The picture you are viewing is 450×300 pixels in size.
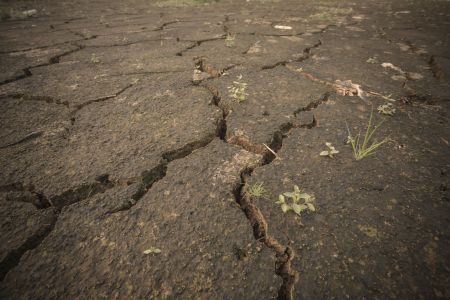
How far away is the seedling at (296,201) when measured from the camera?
92 centimetres

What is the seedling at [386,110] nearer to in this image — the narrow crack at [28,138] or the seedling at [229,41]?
the seedling at [229,41]

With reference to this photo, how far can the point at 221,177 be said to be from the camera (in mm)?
1075

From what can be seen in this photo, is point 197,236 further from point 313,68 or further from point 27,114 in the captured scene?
point 313,68

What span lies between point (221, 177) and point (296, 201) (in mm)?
317

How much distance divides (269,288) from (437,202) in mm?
722

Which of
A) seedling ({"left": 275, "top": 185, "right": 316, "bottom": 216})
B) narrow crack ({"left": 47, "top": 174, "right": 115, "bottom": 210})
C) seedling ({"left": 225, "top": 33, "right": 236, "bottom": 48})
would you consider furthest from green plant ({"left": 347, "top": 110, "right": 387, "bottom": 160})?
seedling ({"left": 225, "top": 33, "right": 236, "bottom": 48})

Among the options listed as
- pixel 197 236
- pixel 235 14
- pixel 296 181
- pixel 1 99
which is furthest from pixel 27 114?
pixel 235 14

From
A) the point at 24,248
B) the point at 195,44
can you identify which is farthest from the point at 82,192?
the point at 195,44

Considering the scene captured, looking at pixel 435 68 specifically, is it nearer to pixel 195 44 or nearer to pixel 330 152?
pixel 330 152

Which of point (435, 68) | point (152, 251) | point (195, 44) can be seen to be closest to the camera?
point (152, 251)

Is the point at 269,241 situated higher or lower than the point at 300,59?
lower

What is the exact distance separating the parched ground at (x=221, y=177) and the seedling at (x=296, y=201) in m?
0.02

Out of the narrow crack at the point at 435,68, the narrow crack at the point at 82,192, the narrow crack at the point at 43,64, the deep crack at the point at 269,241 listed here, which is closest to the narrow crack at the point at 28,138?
the narrow crack at the point at 82,192

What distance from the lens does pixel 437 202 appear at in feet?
3.09
